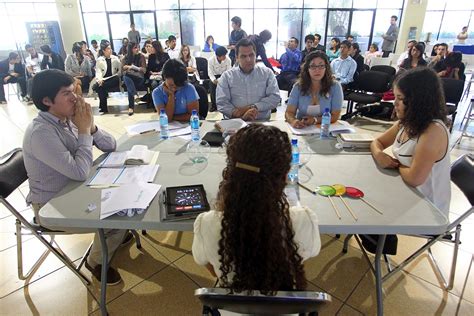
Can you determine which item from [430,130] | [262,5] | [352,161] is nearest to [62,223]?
[352,161]

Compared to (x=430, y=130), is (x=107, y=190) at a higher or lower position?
lower

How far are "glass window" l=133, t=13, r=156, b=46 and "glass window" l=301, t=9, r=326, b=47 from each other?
5.45 meters

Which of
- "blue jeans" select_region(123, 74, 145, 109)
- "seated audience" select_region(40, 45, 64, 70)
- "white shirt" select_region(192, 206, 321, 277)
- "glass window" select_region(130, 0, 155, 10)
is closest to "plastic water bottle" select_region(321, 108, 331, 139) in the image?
"white shirt" select_region(192, 206, 321, 277)

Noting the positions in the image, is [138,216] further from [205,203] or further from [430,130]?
[430,130]

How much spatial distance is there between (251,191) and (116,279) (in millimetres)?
1414

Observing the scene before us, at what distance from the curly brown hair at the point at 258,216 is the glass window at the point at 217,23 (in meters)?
10.4

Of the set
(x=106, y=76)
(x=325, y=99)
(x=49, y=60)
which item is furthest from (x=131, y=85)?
(x=325, y=99)

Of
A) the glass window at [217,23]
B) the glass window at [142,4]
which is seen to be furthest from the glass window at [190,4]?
the glass window at [142,4]

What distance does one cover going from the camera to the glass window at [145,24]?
34.4 ft

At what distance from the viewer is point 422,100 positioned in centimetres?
149

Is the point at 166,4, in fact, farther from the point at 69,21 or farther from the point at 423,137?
the point at 423,137

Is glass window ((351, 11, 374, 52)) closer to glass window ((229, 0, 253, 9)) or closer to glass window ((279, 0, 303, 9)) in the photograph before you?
glass window ((279, 0, 303, 9))

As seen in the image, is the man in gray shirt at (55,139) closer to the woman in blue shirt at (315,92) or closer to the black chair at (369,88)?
the woman in blue shirt at (315,92)

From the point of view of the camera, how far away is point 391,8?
32.6ft
